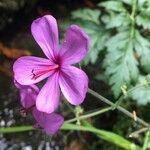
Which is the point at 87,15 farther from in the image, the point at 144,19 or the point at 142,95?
the point at 142,95

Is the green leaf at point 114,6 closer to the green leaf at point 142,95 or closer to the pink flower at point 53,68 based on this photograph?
the green leaf at point 142,95

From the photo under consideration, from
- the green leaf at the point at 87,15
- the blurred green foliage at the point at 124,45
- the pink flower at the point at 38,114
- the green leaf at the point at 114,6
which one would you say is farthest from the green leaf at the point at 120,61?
the pink flower at the point at 38,114

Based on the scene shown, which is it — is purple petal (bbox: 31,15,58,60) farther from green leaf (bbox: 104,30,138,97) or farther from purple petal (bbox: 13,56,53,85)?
green leaf (bbox: 104,30,138,97)

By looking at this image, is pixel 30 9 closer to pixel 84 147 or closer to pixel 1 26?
pixel 1 26

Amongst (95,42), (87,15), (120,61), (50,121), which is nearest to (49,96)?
(50,121)

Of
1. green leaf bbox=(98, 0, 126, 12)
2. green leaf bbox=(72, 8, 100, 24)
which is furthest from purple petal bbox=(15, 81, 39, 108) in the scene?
green leaf bbox=(72, 8, 100, 24)

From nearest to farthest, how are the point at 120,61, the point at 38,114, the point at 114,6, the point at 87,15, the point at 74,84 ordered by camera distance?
the point at 74,84 → the point at 38,114 → the point at 120,61 → the point at 114,6 → the point at 87,15
